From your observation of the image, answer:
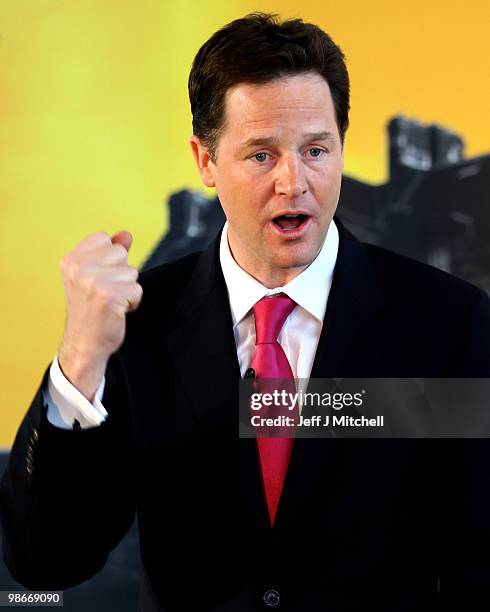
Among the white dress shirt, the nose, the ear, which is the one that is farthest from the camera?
the ear

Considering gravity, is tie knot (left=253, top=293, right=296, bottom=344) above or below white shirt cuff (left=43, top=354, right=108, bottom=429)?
above

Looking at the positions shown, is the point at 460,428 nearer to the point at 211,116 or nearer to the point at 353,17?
the point at 211,116

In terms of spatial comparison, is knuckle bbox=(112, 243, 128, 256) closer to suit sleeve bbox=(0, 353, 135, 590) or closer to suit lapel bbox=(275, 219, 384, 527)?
suit sleeve bbox=(0, 353, 135, 590)

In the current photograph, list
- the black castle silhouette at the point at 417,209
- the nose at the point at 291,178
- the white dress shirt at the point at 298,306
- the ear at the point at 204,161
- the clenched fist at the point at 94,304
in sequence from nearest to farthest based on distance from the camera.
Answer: the clenched fist at the point at 94,304 → the nose at the point at 291,178 → the white dress shirt at the point at 298,306 → the ear at the point at 204,161 → the black castle silhouette at the point at 417,209

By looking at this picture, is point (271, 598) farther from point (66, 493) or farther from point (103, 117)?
point (103, 117)

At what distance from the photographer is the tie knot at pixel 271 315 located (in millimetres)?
1546

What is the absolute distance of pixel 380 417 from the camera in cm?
154

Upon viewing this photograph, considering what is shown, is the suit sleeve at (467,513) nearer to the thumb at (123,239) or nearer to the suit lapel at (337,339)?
the suit lapel at (337,339)

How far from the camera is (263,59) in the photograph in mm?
1510

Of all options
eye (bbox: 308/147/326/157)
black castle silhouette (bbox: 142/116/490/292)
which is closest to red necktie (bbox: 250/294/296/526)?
eye (bbox: 308/147/326/157)

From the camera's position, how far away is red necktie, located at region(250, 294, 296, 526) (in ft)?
4.89

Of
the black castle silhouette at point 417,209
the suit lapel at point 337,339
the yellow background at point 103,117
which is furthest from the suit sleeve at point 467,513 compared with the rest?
the yellow background at point 103,117

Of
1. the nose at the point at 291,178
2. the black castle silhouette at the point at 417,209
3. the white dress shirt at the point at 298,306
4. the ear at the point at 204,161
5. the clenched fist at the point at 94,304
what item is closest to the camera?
the clenched fist at the point at 94,304

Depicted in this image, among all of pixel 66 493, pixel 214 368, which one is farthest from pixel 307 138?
pixel 66 493
